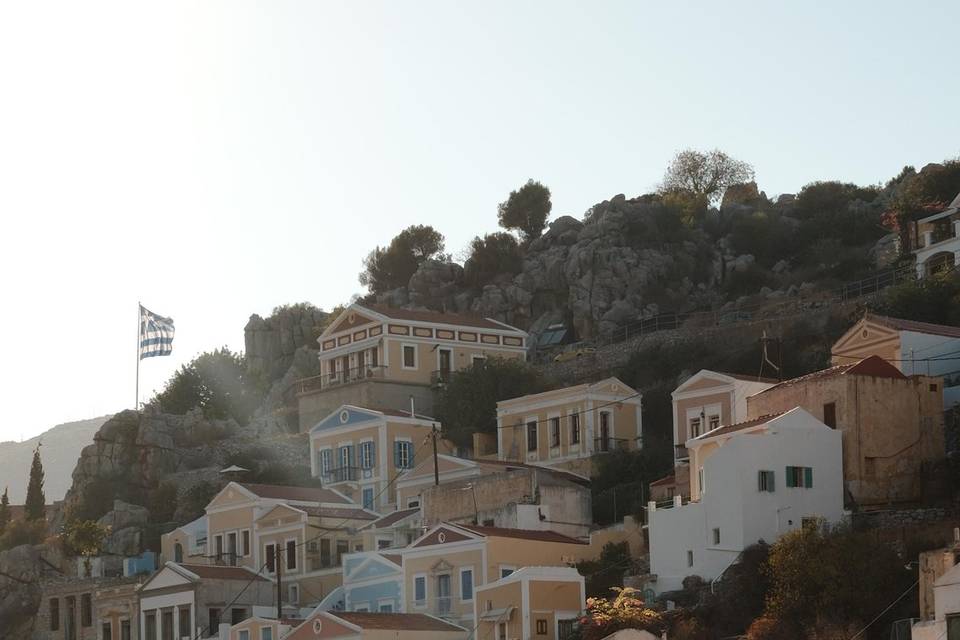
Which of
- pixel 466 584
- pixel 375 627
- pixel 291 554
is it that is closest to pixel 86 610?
pixel 291 554

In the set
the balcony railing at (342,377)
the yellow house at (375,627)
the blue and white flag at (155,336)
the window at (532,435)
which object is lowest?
the yellow house at (375,627)

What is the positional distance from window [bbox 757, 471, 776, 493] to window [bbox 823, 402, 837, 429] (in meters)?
3.37

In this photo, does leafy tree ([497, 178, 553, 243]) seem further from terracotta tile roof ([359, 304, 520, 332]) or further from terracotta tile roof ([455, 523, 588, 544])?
terracotta tile roof ([455, 523, 588, 544])

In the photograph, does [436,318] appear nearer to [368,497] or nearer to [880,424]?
[368,497]

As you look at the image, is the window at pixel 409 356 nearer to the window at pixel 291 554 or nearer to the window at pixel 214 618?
the window at pixel 291 554

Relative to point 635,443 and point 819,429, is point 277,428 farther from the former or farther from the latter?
point 819,429

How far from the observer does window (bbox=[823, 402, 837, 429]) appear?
59159 mm

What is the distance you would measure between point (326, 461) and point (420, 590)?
76.7ft

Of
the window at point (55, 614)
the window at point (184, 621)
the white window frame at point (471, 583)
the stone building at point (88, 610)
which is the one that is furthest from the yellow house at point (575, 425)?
the window at point (55, 614)

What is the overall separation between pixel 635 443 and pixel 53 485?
121 meters

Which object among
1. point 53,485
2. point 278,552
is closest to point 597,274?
point 278,552

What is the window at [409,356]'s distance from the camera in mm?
95500

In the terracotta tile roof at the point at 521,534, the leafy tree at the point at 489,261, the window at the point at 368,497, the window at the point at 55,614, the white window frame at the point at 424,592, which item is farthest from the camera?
the leafy tree at the point at 489,261

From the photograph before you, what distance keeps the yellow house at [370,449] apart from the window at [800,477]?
28670mm
